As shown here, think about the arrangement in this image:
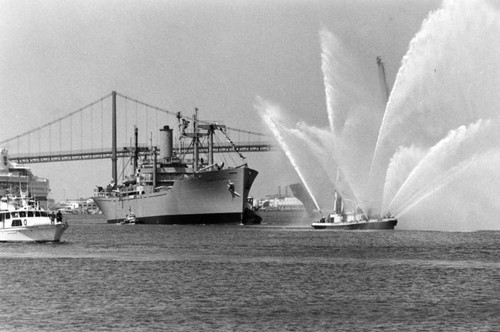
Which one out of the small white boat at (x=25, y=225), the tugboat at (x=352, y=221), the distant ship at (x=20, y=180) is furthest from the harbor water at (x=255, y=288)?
the distant ship at (x=20, y=180)

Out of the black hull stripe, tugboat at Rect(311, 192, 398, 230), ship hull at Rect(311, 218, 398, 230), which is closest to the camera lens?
ship hull at Rect(311, 218, 398, 230)

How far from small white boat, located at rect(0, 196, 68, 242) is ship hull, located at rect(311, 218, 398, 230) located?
29728 millimetres

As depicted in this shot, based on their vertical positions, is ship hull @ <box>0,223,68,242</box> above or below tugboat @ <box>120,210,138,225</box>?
below

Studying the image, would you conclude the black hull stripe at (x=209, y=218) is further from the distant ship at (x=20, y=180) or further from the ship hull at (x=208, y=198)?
the distant ship at (x=20, y=180)

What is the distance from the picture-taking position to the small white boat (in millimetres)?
74000

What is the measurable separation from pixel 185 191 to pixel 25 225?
169ft

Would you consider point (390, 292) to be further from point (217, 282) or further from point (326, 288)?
point (217, 282)

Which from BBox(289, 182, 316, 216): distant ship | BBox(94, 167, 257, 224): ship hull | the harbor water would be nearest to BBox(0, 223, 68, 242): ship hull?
the harbor water

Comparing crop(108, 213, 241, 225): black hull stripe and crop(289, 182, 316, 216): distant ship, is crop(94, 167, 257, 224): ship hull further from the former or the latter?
crop(289, 182, 316, 216): distant ship

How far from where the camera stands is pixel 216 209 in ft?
406

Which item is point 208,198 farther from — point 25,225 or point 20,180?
point 25,225

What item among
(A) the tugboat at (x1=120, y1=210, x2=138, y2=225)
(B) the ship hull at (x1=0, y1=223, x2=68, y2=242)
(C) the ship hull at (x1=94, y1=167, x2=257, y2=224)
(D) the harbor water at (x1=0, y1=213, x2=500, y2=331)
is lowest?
(D) the harbor water at (x1=0, y1=213, x2=500, y2=331)

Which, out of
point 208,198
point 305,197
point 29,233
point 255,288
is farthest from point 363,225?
point 305,197

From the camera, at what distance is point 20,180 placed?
15125 cm
